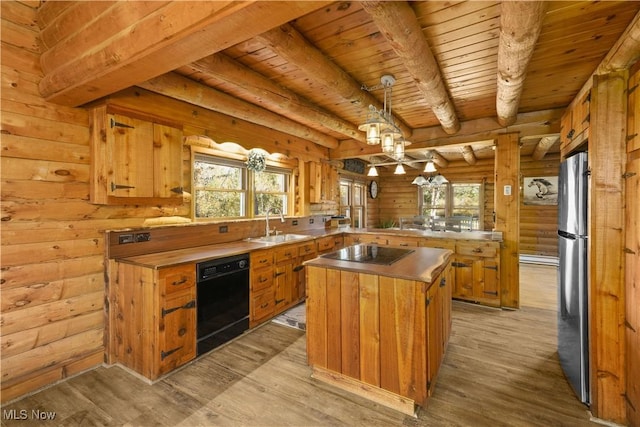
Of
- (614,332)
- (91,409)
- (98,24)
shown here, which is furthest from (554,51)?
(91,409)

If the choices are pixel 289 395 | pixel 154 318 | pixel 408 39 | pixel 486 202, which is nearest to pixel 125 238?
pixel 154 318

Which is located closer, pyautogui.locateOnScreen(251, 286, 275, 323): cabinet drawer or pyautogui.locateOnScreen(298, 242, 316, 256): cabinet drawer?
pyautogui.locateOnScreen(251, 286, 275, 323): cabinet drawer

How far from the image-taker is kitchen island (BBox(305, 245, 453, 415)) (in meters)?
1.76

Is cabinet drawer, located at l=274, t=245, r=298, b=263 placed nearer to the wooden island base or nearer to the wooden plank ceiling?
the wooden island base

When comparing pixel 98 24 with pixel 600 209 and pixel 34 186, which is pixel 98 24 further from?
pixel 600 209

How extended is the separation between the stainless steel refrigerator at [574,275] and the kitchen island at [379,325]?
86 cm

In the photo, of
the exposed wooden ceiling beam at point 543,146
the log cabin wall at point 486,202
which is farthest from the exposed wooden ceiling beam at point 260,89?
the log cabin wall at point 486,202

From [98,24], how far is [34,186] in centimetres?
127

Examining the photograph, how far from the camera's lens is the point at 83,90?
1.87 metres

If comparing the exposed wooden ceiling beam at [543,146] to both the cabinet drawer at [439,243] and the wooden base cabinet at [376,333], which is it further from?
the wooden base cabinet at [376,333]

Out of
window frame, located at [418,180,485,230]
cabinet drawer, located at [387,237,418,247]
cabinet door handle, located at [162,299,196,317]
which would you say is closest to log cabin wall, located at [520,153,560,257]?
window frame, located at [418,180,485,230]

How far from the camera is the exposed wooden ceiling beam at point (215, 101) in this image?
242 centimetres

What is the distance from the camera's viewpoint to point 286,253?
132 inches

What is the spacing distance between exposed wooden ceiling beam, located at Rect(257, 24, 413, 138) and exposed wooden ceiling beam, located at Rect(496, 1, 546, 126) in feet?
3.80
